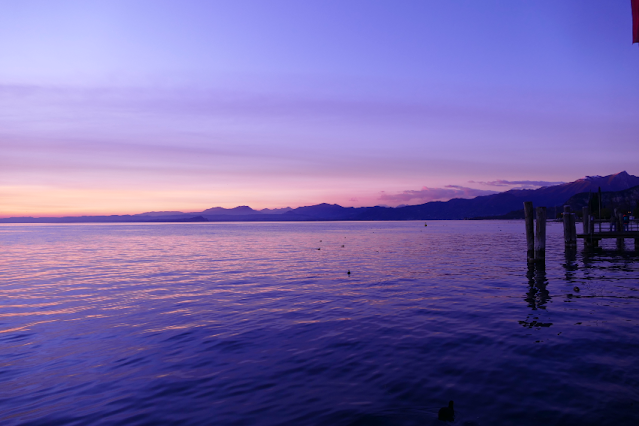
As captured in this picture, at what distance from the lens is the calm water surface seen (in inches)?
301

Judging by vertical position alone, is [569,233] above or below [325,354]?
above

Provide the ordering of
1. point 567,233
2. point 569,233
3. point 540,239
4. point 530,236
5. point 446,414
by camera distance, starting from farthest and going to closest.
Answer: point 567,233
point 569,233
point 530,236
point 540,239
point 446,414

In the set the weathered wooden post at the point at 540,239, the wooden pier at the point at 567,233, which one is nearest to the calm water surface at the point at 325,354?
the weathered wooden post at the point at 540,239

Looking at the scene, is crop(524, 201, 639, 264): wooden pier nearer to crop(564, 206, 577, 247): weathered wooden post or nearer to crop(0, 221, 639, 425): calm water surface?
crop(564, 206, 577, 247): weathered wooden post

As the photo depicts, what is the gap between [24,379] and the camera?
948 centimetres

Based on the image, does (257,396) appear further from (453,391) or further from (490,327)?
(490,327)

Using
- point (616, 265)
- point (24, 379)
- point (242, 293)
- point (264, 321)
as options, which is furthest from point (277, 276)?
point (616, 265)

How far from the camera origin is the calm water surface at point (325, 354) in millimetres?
7652

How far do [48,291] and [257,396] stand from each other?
1907 cm

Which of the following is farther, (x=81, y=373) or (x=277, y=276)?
(x=277, y=276)

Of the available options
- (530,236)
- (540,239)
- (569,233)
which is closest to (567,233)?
(569,233)

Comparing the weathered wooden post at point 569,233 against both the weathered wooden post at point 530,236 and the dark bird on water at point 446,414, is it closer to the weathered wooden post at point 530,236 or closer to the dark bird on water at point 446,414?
the weathered wooden post at point 530,236

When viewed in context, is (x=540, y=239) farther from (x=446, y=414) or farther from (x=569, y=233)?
(x=446, y=414)

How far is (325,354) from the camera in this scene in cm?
1070
